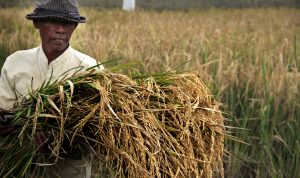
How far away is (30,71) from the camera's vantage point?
7.98ft

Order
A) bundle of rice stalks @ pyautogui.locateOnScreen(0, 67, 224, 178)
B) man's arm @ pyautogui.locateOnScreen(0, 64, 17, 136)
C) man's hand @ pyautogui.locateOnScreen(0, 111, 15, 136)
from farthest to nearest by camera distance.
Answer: man's arm @ pyautogui.locateOnScreen(0, 64, 17, 136) < man's hand @ pyautogui.locateOnScreen(0, 111, 15, 136) < bundle of rice stalks @ pyautogui.locateOnScreen(0, 67, 224, 178)

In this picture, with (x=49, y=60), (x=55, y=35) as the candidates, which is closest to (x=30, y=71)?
(x=49, y=60)

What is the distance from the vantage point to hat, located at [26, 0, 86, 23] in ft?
7.65

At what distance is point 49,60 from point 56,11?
0.63 ft

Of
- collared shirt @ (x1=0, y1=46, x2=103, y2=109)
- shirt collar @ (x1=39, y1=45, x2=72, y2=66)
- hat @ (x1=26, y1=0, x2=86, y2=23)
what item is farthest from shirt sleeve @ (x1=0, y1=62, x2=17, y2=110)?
hat @ (x1=26, y1=0, x2=86, y2=23)

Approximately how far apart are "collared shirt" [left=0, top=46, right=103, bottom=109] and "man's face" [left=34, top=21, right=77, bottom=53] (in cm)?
4

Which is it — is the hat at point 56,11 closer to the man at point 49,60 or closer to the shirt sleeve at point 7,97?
the man at point 49,60

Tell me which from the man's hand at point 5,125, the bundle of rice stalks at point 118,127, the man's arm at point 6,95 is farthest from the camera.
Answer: the man's arm at point 6,95

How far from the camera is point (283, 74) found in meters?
4.38

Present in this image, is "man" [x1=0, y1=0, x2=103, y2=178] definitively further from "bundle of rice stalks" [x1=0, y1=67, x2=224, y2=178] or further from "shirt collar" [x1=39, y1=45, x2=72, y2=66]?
"bundle of rice stalks" [x1=0, y1=67, x2=224, y2=178]

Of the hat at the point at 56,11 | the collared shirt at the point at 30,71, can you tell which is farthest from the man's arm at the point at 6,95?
the hat at the point at 56,11

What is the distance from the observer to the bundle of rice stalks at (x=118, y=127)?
6.55 ft

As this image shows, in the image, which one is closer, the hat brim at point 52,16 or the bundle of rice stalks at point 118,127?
the bundle of rice stalks at point 118,127

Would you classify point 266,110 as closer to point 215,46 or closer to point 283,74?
point 283,74
